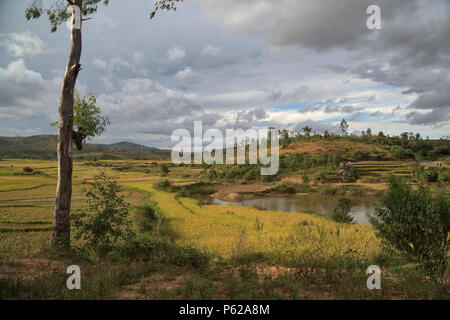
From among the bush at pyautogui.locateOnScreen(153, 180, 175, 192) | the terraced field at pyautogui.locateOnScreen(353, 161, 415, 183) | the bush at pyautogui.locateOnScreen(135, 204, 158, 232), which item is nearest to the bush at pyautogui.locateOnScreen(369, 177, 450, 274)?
the bush at pyautogui.locateOnScreen(135, 204, 158, 232)

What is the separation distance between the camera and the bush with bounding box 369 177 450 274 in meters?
6.73

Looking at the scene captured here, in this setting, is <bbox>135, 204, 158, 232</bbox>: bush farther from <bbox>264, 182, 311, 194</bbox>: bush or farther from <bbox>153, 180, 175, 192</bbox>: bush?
<bbox>264, 182, 311, 194</bbox>: bush

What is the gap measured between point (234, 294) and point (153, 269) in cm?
291

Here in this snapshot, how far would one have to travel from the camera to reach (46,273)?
639 centimetres

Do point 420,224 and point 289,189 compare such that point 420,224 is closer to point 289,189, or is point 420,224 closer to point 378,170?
point 289,189

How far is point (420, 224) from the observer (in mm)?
6895

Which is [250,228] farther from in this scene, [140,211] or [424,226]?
[424,226]

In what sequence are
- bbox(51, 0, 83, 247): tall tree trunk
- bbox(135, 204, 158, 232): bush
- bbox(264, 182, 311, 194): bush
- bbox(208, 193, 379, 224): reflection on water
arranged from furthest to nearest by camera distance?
bbox(264, 182, 311, 194): bush → bbox(208, 193, 379, 224): reflection on water → bbox(135, 204, 158, 232): bush → bbox(51, 0, 83, 247): tall tree trunk

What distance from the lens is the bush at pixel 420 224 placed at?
22.1 feet

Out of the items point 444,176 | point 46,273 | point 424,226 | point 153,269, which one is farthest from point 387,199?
point 444,176

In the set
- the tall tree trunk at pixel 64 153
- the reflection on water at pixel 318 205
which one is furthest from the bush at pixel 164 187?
the tall tree trunk at pixel 64 153

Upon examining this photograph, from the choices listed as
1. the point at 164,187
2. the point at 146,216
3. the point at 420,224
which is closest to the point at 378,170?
the point at 164,187

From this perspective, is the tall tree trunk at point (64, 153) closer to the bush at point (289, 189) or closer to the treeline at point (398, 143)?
the bush at point (289, 189)
